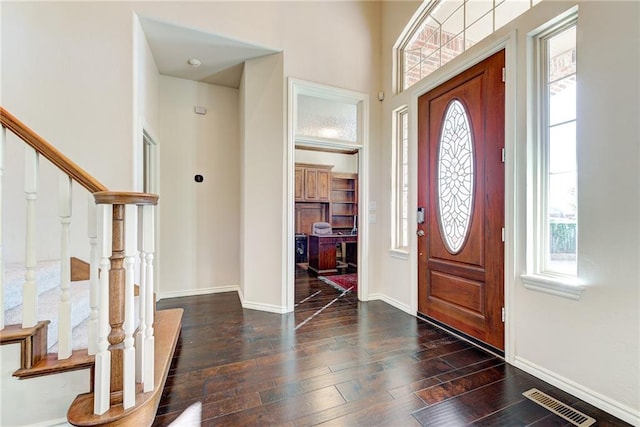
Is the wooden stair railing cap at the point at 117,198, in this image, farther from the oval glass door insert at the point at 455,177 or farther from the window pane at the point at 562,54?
the window pane at the point at 562,54

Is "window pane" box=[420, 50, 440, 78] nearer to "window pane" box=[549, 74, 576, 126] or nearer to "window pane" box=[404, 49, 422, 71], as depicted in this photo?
"window pane" box=[404, 49, 422, 71]

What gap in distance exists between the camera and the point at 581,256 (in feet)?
5.69

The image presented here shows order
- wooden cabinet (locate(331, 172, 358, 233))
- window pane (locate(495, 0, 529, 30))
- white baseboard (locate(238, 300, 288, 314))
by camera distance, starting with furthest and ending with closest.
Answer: wooden cabinet (locate(331, 172, 358, 233)) < white baseboard (locate(238, 300, 288, 314)) < window pane (locate(495, 0, 529, 30))

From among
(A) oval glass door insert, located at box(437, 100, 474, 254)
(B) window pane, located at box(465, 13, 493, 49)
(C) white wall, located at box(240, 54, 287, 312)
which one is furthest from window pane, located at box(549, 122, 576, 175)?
(C) white wall, located at box(240, 54, 287, 312)

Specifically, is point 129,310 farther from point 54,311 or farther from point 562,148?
point 562,148

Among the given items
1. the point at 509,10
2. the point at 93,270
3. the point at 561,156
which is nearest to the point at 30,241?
the point at 93,270

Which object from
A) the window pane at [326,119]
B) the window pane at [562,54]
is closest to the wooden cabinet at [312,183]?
the window pane at [326,119]

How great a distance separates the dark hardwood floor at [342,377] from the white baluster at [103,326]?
14.6 inches

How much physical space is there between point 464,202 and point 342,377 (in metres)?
1.78

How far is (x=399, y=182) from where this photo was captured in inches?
138

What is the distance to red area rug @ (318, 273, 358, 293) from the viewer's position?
420 centimetres

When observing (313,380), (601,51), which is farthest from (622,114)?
(313,380)

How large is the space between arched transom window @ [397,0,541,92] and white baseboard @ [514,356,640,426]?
8.41ft

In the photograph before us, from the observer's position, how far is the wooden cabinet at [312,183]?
6.66 meters
